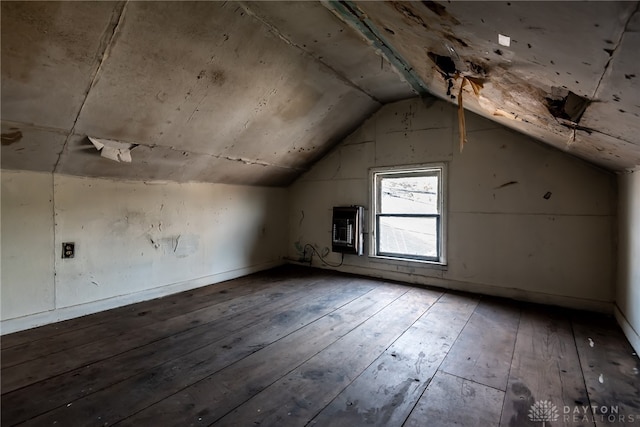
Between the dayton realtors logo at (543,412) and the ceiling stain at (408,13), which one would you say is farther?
the dayton realtors logo at (543,412)

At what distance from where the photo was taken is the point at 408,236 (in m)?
4.13

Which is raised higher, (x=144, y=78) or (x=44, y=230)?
(x=144, y=78)

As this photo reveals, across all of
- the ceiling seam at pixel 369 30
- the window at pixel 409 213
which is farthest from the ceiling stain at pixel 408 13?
the window at pixel 409 213

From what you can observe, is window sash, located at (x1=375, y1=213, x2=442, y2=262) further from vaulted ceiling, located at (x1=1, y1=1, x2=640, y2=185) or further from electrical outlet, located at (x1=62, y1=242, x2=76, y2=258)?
electrical outlet, located at (x1=62, y1=242, x2=76, y2=258)

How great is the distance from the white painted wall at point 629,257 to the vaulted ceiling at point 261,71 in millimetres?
279

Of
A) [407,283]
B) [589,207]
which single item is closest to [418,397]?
[407,283]

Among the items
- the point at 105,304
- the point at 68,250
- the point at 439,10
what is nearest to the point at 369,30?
the point at 439,10

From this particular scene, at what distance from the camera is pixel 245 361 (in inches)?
81.5

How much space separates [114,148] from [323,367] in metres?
2.53

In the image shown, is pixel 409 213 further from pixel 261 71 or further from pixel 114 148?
pixel 114 148

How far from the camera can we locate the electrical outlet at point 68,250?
277cm

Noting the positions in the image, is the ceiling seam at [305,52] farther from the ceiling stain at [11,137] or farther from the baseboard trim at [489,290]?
the baseboard trim at [489,290]

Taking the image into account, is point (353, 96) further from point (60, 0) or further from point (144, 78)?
point (60, 0)

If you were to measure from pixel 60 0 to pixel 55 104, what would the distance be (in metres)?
0.80
